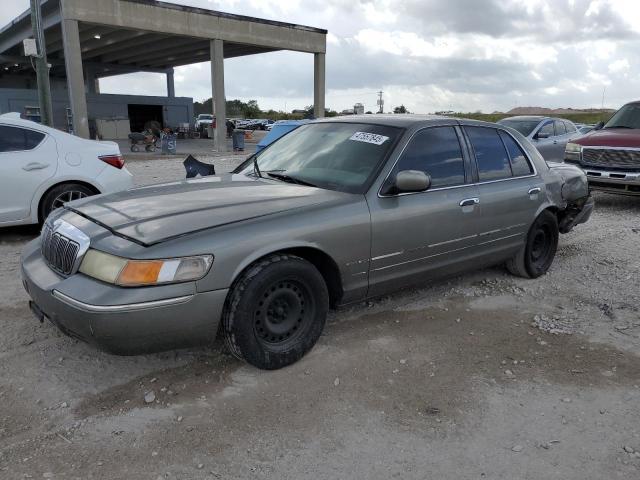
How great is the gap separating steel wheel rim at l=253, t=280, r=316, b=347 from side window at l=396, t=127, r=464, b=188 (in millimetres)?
1211

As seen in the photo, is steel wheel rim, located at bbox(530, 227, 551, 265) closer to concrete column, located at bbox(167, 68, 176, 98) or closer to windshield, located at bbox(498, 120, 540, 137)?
windshield, located at bbox(498, 120, 540, 137)

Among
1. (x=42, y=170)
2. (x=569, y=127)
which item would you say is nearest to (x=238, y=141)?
(x=569, y=127)

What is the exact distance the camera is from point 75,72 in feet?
62.8

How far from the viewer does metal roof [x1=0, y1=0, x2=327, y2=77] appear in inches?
828

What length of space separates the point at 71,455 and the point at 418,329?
2.49m

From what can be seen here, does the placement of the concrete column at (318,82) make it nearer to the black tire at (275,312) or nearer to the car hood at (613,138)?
the car hood at (613,138)

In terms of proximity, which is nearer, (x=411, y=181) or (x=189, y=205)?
(x=189, y=205)

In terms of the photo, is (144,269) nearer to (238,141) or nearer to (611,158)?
(611,158)

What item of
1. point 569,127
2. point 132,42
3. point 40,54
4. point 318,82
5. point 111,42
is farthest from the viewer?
point 318,82

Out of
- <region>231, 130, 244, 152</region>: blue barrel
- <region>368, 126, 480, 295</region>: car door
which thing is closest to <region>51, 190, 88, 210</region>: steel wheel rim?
<region>368, 126, 480, 295</region>: car door

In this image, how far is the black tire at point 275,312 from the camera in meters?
3.10

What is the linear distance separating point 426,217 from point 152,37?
23.7m

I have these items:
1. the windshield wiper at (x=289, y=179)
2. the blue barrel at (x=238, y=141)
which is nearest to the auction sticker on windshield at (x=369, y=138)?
the windshield wiper at (x=289, y=179)

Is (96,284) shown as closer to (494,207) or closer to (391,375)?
(391,375)
